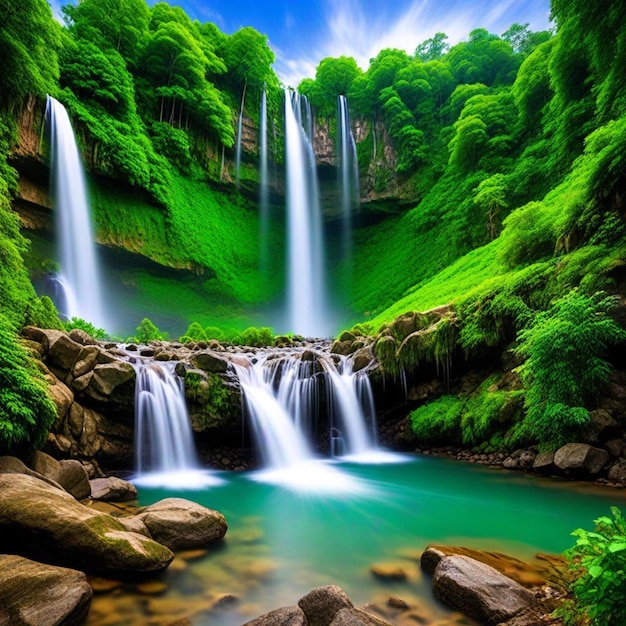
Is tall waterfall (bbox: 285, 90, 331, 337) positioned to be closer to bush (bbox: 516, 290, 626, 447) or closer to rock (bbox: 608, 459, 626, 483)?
bush (bbox: 516, 290, 626, 447)

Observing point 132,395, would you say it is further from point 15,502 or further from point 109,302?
point 109,302

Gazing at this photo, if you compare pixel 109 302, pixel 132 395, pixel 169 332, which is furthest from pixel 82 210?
pixel 132 395

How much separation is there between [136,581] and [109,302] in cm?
2206

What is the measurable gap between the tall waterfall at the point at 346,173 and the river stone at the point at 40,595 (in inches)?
1285

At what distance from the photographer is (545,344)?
6.77 m

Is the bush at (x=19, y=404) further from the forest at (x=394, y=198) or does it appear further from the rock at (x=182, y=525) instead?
the rock at (x=182, y=525)

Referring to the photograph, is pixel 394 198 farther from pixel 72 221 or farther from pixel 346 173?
pixel 72 221

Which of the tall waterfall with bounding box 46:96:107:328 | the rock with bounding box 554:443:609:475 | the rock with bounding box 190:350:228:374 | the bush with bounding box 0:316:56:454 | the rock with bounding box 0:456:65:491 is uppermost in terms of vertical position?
the tall waterfall with bounding box 46:96:107:328

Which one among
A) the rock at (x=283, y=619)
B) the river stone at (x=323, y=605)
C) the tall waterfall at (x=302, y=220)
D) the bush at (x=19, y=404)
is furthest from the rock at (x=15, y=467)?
the tall waterfall at (x=302, y=220)

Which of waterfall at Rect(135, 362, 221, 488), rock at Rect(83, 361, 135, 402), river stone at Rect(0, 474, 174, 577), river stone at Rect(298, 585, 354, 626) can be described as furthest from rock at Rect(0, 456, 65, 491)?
waterfall at Rect(135, 362, 221, 488)

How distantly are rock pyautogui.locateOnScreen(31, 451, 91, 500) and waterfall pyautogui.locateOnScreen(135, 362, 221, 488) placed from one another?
104 inches

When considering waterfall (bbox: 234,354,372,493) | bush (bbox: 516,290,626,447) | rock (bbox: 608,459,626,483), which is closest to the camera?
rock (bbox: 608,459,626,483)

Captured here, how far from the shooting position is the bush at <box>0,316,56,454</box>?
15.1 ft

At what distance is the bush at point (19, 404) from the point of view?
461 centimetres
